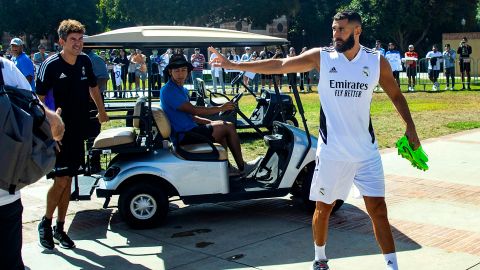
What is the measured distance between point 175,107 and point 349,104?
2.39 m

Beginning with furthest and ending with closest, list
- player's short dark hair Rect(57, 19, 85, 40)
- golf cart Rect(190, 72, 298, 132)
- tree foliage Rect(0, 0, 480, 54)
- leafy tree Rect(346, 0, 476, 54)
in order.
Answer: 1. tree foliage Rect(0, 0, 480, 54)
2. leafy tree Rect(346, 0, 476, 54)
3. golf cart Rect(190, 72, 298, 132)
4. player's short dark hair Rect(57, 19, 85, 40)

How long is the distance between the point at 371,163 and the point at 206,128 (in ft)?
7.91

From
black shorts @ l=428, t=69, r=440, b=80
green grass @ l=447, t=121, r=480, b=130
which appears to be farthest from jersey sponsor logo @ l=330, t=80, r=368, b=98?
black shorts @ l=428, t=69, r=440, b=80

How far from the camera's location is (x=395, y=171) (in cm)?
823

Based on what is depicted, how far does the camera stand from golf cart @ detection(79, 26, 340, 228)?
567 centimetres

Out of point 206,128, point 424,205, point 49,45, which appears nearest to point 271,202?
point 206,128

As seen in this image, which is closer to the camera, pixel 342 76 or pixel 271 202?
pixel 342 76

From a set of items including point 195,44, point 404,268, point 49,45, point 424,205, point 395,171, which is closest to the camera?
point 404,268

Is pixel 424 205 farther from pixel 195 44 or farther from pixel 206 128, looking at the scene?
pixel 195 44

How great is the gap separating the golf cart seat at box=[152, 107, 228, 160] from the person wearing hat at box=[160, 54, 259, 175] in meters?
0.09

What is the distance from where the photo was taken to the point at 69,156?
5.18 m

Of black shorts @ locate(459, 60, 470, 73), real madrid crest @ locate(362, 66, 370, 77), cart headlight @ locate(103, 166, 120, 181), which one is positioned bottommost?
cart headlight @ locate(103, 166, 120, 181)

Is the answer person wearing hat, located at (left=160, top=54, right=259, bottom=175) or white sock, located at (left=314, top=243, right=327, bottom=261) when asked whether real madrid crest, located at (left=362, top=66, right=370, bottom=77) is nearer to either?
white sock, located at (left=314, top=243, right=327, bottom=261)

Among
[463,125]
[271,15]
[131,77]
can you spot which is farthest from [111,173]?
[271,15]
